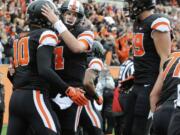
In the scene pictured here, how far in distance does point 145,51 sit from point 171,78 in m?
1.50

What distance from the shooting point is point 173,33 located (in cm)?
700

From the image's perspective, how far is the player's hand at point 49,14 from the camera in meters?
6.44

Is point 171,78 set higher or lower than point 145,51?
lower

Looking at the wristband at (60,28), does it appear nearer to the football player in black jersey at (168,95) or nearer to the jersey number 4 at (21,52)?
the jersey number 4 at (21,52)

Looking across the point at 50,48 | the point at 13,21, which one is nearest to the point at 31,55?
the point at 50,48

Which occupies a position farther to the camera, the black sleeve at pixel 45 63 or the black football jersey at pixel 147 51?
the black football jersey at pixel 147 51

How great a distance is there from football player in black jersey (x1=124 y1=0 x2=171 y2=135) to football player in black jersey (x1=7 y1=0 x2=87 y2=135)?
920 millimetres

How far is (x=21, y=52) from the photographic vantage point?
635 centimetres

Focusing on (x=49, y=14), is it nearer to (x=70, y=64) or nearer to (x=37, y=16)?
(x=37, y=16)

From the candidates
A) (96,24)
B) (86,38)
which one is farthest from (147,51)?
(96,24)

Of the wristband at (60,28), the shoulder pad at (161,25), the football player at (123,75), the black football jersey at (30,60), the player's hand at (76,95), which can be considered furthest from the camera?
the football player at (123,75)

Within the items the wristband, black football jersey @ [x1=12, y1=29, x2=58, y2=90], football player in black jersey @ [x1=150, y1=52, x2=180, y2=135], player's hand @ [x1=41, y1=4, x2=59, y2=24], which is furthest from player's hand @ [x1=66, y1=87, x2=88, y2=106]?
football player in black jersey @ [x1=150, y1=52, x2=180, y2=135]

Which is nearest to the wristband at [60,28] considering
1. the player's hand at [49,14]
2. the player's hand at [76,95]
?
the player's hand at [49,14]

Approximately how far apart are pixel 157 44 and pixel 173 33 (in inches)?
13.3
